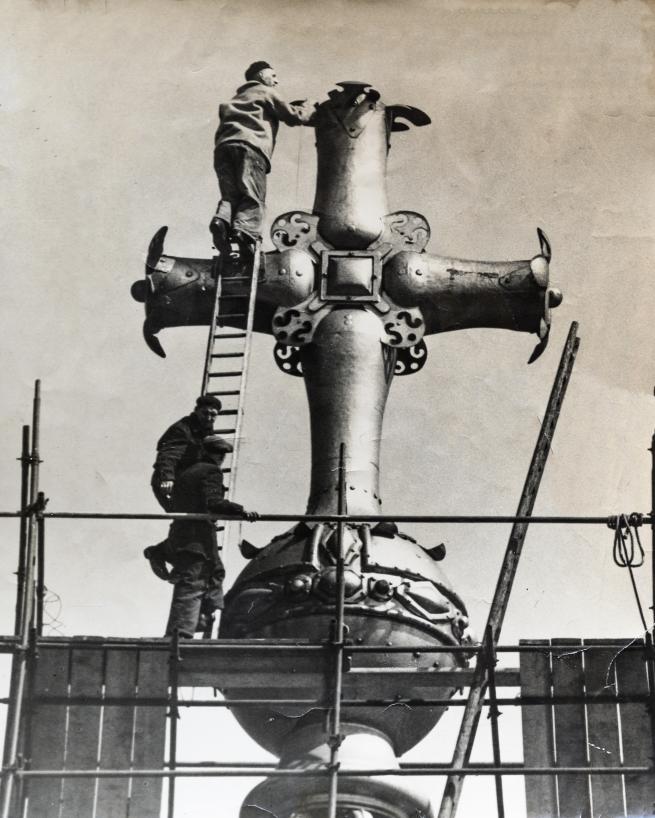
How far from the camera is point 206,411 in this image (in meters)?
15.9

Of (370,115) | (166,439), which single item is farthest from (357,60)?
(166,439)

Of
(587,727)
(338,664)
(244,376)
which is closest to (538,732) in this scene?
(587,727)

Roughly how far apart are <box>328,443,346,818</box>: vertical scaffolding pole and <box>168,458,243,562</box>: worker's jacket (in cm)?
108

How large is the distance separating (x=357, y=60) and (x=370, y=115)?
1694mm

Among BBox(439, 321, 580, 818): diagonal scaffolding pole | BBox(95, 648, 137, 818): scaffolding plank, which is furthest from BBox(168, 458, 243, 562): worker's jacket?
BBox(439, 321, 580, 818): diagonal scaffolding pole

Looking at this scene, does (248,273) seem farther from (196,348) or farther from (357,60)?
(196,348)

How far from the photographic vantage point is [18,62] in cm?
1952

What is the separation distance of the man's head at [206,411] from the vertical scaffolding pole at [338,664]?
5.01ft

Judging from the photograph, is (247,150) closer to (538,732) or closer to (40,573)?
(40,573)

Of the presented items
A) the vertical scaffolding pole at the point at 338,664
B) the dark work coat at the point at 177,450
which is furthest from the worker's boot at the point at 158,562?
the vertical scaffolding pole at the point at 338,664

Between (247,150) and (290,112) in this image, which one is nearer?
(247,150)

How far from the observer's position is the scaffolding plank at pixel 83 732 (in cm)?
1373

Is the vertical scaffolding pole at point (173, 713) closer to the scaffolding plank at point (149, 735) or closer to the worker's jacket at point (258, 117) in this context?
the scaffolding plank at point (149, 735)

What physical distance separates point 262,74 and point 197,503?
5.67 meters
